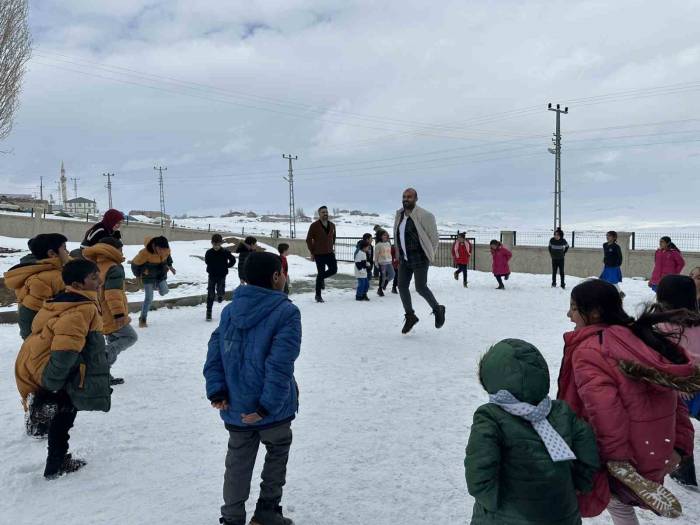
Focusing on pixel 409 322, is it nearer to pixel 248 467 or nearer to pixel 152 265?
pixel 152 265

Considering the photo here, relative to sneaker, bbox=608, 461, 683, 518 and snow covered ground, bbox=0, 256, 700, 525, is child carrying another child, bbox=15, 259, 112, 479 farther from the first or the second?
sneaker, bbox=608, 461, 683, 518

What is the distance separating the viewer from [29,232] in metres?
33.9

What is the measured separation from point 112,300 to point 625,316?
4.74m

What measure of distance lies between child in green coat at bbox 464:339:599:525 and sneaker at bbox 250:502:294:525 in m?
1.30

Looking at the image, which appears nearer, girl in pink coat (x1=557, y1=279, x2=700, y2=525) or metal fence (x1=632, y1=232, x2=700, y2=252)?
girl in pink coat (x1=557, y1=279, x2=700, y2=525)

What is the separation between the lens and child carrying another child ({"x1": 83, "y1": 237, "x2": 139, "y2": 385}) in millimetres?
5391

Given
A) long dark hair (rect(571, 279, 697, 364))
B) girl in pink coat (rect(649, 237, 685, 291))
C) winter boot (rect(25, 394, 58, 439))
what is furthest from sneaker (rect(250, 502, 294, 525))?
girl in pink coat (rect(649, 237, 685, 291))

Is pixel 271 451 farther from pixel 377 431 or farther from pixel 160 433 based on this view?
pixel 160 433

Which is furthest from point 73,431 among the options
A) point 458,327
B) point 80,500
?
point 458,327

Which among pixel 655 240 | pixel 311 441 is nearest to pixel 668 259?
pixel 311 441

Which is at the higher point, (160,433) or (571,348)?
A: (571,348)

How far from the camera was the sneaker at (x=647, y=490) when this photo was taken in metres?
1.97

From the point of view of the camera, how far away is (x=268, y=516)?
2.88 m

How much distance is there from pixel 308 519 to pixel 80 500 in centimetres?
140
